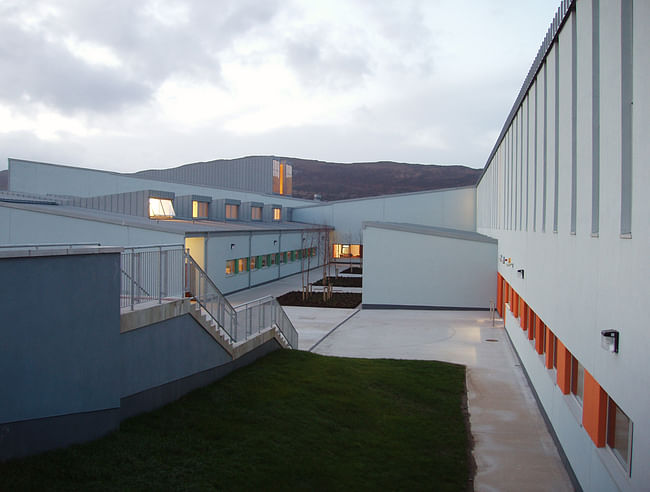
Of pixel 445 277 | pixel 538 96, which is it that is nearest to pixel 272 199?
pixel 445 277

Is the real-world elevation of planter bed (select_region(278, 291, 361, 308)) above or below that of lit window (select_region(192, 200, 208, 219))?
below

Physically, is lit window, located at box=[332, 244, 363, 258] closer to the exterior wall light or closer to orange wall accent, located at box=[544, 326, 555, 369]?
orange wall accent, located at box=[544, 326, 555, 369]

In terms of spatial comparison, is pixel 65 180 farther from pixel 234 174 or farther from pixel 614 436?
pixel 614 436

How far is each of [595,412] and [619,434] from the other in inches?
32.6

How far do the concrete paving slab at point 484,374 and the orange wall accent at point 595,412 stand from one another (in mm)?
1594

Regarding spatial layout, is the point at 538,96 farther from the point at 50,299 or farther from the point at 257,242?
the point at 257,242

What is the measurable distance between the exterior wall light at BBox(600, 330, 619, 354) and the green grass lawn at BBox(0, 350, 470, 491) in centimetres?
349

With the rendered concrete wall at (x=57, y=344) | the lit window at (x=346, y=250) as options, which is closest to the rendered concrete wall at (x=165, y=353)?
the rendered concrete wall at (x=57, y=344)

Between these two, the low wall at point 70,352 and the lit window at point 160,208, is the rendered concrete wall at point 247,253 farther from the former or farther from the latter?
the low wall at point 70,352

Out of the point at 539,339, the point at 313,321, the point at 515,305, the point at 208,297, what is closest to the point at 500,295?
the point at 515,305

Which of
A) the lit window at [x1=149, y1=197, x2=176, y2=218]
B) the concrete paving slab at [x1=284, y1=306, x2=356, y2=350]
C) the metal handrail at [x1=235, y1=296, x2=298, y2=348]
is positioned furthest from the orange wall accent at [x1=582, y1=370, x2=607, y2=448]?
the lit window at [x1=149, y1=197, x2=176, y2=218]

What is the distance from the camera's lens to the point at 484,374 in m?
18.0

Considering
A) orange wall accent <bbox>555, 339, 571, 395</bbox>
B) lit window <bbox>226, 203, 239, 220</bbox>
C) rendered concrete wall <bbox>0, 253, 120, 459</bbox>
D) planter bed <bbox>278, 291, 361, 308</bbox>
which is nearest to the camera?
rendered concrete wall <bbox>0, 253, 120, 459</bbox>

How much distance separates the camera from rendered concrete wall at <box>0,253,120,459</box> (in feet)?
25.2
